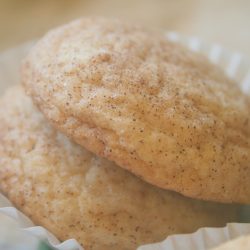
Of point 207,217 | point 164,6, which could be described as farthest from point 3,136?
point 164,6

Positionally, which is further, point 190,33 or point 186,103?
point 190,33

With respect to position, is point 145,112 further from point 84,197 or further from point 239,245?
point 239,245

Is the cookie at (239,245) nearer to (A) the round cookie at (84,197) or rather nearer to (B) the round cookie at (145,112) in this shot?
(B) the round cookie at (145,112)

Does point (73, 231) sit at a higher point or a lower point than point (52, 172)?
lower

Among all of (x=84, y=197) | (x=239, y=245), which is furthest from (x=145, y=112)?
(x=239, y=245)

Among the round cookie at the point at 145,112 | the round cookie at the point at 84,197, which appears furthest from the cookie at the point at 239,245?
the round cookie at the point at 84,197

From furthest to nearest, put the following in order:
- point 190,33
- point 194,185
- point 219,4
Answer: point 219,4 → point 190,33 → point 194,185

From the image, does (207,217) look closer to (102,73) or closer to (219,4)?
(102,73)
